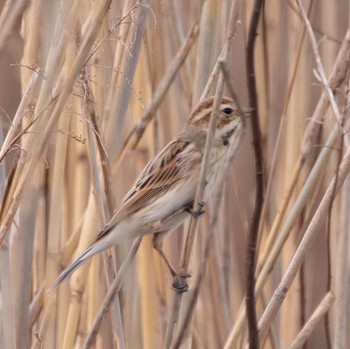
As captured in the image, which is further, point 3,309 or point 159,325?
point 159,325

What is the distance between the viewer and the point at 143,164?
1941mm

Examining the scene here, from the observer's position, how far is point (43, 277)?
1.82 meters

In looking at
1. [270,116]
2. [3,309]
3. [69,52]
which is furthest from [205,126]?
[3,309]

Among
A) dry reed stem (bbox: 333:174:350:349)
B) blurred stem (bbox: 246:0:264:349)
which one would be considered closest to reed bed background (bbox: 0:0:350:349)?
dry reed stem (bbox: 333:174:350:349)

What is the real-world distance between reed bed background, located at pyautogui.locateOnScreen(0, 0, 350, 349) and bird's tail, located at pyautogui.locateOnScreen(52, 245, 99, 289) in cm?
6

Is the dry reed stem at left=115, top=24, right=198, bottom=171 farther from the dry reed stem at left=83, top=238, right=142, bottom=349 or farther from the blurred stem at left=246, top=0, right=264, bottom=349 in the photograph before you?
the blurred stem at left=246, top=0, right=264, bottom=349

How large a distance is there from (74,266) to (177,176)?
1.35ft

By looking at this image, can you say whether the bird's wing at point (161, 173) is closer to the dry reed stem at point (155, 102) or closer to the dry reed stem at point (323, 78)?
the dry reed stem at point (155, 102)

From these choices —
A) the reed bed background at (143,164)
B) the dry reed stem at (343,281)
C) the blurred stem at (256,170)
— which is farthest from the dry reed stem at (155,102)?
the blurred stem at (256,170)

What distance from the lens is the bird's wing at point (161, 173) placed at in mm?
1863

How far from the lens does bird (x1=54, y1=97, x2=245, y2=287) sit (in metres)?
1.80

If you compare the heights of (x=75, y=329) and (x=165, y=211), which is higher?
(x=165, y=211)

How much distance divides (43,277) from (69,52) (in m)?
0.51

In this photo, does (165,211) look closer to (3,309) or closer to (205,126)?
(205,126)
